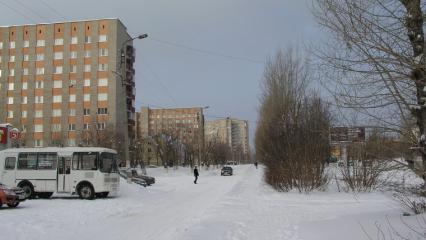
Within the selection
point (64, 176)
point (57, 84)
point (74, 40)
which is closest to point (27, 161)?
point (64, 176)

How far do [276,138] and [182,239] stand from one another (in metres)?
18.8

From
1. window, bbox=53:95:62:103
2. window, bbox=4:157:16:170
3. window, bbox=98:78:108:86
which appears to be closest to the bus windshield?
window, bbox=4:157:16:170

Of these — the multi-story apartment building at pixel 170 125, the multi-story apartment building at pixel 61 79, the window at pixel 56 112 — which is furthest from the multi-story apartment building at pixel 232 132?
the window at pixel 56 112

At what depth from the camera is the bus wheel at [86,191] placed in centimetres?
2750

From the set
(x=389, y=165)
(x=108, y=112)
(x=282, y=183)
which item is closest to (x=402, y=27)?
(x=389, y=165)

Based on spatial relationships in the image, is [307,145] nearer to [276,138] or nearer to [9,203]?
[276,138]

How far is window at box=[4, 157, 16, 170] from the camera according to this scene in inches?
1126

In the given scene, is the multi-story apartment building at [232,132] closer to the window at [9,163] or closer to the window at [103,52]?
the window at [103,52]

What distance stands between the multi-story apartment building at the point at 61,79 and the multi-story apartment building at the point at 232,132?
223 ft

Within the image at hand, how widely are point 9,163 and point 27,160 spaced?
42.8 inches

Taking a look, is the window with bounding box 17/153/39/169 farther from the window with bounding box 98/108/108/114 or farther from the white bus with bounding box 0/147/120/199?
the window with bounding box 98/108/108/114

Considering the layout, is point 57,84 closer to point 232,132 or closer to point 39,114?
point 39,114

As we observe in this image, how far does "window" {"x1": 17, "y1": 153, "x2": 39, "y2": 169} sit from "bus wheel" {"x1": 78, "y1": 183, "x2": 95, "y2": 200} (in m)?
3.09

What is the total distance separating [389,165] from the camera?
10.6 metres
